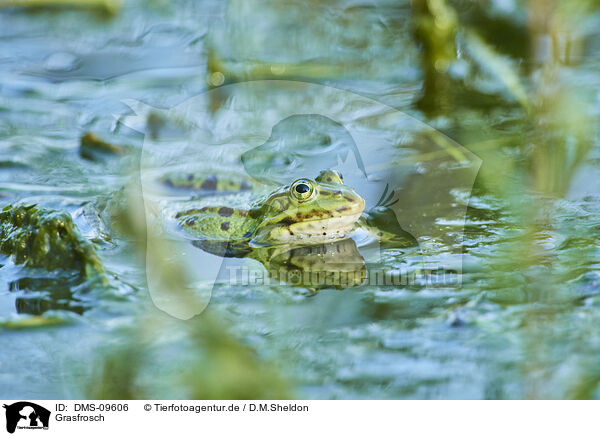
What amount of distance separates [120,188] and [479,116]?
2.35 meters

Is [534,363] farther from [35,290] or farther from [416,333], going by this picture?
[35,290]

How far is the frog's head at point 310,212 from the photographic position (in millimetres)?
3148

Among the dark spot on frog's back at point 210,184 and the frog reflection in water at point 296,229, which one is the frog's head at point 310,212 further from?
the dark spot on frog's back at point 210,184

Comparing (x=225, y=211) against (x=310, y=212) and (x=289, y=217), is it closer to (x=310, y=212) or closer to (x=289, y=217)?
(x=289, y=217)

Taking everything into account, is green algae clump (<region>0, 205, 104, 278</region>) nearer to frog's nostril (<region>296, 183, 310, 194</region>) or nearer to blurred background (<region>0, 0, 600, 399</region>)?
blurred background (<region>0, 0, 600, 399</region>)

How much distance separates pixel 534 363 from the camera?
217 cm

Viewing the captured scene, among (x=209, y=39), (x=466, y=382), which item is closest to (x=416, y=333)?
(x=466, y=382)

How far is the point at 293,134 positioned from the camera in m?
4.38

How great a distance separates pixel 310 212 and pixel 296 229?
0.45 ft
